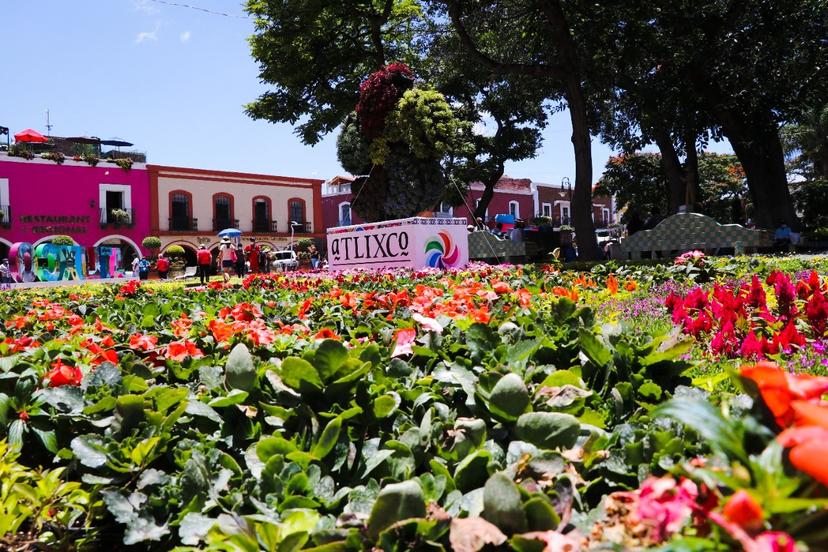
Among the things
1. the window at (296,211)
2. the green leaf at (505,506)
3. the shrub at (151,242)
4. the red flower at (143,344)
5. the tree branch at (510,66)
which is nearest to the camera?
the green leaf at (505,506)

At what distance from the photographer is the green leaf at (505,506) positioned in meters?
0.89

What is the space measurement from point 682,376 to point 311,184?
42255 millimetres

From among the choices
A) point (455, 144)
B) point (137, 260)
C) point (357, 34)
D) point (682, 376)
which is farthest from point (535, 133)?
point (682, 376)

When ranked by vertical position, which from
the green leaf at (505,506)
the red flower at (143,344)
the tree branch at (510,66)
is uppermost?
the tree branch at (510,66)

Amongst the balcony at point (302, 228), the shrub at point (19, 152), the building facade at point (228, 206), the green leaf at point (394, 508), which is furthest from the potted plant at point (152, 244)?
the green leaf at point (394, 508)

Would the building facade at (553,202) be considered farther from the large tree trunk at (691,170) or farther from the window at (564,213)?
the large tree trunk at (691,170)

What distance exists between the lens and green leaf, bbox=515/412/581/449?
1.17 meters

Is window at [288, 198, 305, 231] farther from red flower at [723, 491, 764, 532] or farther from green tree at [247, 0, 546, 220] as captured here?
red flower at [723, 491, 764, 532]

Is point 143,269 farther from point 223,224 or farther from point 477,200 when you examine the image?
point 477,200

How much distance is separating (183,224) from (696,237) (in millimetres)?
29869

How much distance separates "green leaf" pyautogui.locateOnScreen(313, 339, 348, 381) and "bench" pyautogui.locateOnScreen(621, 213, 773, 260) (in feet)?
49.1

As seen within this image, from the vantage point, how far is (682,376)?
5.45ft

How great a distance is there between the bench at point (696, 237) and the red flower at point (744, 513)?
1542cm

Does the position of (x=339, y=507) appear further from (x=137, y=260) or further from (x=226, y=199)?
(x=226, y=199)
